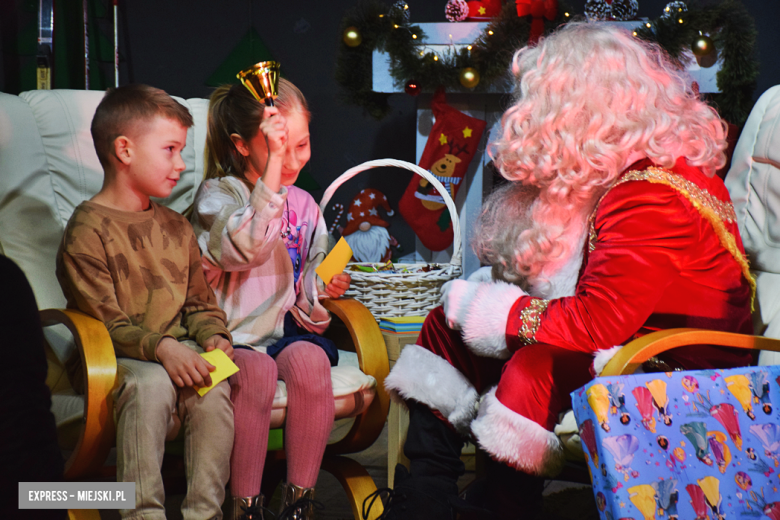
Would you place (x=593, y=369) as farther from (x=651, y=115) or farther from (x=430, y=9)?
(x=430, y=9)

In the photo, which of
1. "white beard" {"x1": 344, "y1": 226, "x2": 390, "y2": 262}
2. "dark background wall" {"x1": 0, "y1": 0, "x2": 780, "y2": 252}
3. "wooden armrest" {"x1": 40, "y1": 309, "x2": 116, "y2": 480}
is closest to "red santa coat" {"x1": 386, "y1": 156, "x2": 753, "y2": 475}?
"wooden armrest" {"x1": 40, "y1": 309, "x2": 116, "y2": 480}

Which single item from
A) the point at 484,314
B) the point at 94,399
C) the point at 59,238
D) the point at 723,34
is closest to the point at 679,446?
the point at 484,314

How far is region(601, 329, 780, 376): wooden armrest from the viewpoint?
1.07 meters

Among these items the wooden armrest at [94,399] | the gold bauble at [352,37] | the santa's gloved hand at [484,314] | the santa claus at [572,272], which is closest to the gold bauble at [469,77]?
the gold bauble at [352,37]

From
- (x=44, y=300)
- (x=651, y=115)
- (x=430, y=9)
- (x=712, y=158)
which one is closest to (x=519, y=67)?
(x=651, y=115)

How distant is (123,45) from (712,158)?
2.81 meters

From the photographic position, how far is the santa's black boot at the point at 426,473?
1.21 meters

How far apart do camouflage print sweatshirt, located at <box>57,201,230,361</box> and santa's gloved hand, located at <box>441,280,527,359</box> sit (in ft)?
1.62

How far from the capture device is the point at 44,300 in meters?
1.44

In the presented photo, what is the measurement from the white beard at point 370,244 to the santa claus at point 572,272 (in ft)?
4.52

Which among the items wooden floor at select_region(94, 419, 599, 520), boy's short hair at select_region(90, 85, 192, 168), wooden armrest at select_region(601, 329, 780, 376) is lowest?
wooden floor at select_region(94, 419, 599, 520)

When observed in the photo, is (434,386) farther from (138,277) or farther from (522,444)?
(138,277)

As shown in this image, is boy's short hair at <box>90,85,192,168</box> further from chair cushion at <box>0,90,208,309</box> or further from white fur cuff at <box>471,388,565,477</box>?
white fur cuff at <box>471,388,565,477</box>

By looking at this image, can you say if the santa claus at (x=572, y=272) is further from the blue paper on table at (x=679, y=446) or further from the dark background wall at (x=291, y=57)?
the dark background wall at (x=291, y=57)
